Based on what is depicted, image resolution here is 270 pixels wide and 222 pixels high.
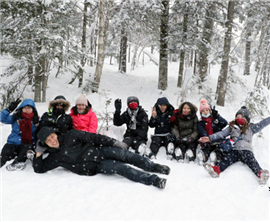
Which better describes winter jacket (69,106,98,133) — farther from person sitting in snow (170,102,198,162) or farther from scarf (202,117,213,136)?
scarf (202,117,213,136)

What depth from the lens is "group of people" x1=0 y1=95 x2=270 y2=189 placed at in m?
3.86

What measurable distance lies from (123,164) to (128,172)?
227 mm

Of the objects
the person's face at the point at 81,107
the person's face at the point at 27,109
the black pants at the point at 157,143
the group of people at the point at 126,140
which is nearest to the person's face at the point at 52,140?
the group of people at the point at 126,140

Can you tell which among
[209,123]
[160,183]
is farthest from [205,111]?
[160,183]

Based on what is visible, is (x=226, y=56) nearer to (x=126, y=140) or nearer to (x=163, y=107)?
(x=163, y=107)

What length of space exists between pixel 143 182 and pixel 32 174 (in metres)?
2.21

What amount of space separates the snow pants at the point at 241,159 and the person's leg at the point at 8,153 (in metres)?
4.48

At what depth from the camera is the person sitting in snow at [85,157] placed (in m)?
3.84

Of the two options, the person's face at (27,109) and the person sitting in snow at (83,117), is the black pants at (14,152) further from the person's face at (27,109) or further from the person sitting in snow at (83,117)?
the person sitting in snow at (83,117)

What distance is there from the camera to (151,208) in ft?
9.41

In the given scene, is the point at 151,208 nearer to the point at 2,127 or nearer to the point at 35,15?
the point at 2,127

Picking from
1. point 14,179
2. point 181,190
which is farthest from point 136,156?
point 14,179

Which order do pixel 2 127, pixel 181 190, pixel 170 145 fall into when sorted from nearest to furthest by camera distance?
1. pixel 181 190
2. pixel 170 145
3. pixel 2 127

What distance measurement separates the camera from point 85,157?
12.8 ft
